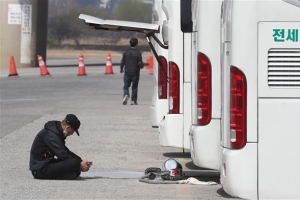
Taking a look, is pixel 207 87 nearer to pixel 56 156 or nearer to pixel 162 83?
pixel 56 156

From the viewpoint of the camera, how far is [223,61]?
8.80 meters

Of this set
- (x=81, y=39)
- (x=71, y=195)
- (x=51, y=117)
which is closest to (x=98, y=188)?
(x=71, y=195)

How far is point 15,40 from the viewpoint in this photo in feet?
142

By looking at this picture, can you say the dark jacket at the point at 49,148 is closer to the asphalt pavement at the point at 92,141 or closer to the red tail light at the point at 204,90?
the asphalt pavement at the point at 92,141

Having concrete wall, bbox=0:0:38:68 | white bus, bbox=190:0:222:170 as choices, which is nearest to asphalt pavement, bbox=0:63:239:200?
white bus, bbox=190:0:222:170

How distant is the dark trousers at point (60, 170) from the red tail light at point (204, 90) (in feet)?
5.90

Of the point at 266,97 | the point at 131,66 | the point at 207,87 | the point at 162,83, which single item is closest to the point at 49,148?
the point at 207,87

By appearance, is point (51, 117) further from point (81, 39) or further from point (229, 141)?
point (81, 39)

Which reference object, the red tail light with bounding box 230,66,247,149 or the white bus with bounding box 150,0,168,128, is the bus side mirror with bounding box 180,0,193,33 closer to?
the red tail light with bounding box 230,66,247,149

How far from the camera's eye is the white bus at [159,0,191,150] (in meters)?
12.3

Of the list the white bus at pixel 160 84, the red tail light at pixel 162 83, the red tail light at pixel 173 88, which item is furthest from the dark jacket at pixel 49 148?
the red tail light at pixel 162 83

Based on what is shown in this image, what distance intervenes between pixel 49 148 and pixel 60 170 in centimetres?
29

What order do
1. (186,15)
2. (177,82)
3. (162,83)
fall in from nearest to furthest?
(186,15) → (177,82) → (162,83)

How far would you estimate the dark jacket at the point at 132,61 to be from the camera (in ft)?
77.0
